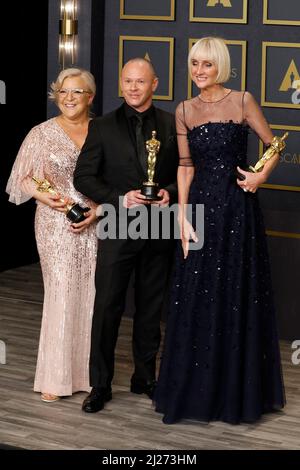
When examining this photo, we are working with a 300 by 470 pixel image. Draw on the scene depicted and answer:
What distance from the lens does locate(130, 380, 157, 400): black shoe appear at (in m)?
5.90

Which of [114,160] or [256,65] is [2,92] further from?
[114,160]

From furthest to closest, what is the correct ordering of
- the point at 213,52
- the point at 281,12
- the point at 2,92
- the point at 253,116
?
1. the point at 2,92
2. the point at 281,12
3. the point at 253,116
4. the point at 213,52

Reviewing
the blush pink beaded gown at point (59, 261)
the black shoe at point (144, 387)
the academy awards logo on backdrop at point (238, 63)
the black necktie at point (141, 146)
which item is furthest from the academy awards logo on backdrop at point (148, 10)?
the black shoe at point (144, 387)

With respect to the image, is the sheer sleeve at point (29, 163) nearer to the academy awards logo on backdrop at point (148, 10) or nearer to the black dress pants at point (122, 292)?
the black dress pants at point (122, 292)

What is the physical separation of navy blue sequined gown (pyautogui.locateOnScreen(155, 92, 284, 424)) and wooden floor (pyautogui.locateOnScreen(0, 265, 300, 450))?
0.40 ft

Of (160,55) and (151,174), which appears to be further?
(160,55)

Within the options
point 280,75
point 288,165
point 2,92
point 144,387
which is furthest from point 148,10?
point 144,387

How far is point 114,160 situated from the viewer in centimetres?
555

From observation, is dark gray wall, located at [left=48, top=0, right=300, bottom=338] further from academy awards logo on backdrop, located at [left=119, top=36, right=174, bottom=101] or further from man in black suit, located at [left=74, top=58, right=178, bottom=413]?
man in black suit, located at [left=74, top=58, right=178, bottom=413]

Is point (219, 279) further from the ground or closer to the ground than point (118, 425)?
further from the ground

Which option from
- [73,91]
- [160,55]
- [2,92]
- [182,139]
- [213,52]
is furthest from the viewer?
[2,92]

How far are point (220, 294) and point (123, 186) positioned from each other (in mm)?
715

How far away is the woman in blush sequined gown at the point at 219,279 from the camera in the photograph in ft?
17.7

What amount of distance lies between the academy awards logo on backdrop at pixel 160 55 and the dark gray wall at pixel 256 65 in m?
0.03
